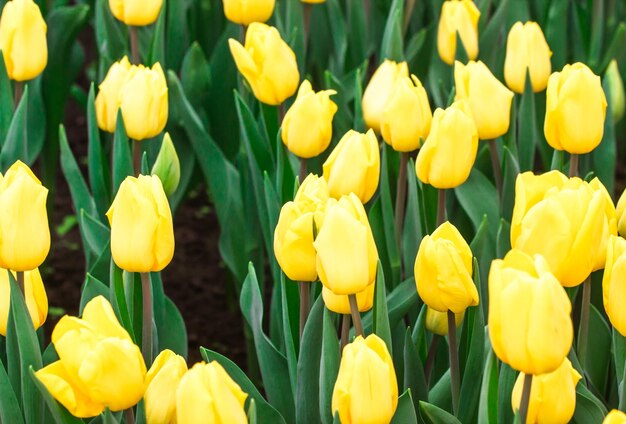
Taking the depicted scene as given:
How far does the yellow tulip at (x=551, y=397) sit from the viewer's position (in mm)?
1135

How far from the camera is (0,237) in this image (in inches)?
49.3

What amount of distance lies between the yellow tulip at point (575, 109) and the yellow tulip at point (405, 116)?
0.61ft

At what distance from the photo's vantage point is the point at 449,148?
145 cm

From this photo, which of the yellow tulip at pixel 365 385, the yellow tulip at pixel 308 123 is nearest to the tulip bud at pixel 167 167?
the yellow tulip at pixel 308 123

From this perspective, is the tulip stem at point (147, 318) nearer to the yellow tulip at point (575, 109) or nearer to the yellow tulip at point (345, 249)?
the yellow tulip at point (345, 249)

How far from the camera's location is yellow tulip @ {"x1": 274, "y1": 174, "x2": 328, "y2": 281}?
49.4 inches

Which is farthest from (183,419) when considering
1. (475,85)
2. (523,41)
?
(523,41)

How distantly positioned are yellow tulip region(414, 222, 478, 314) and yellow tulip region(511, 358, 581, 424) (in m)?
0.15

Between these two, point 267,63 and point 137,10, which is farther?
point 137,10

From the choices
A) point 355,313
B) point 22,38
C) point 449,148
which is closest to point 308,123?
point 449,148

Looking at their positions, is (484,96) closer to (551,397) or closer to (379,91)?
(379,91)

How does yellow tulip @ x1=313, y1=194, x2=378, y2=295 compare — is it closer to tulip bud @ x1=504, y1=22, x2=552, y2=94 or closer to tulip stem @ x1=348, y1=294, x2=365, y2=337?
tulip stem @ x1=348, y1=294, x2=365, y2=337

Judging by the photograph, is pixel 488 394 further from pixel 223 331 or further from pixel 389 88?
pixel 223 331

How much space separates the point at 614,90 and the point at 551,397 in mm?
1290
